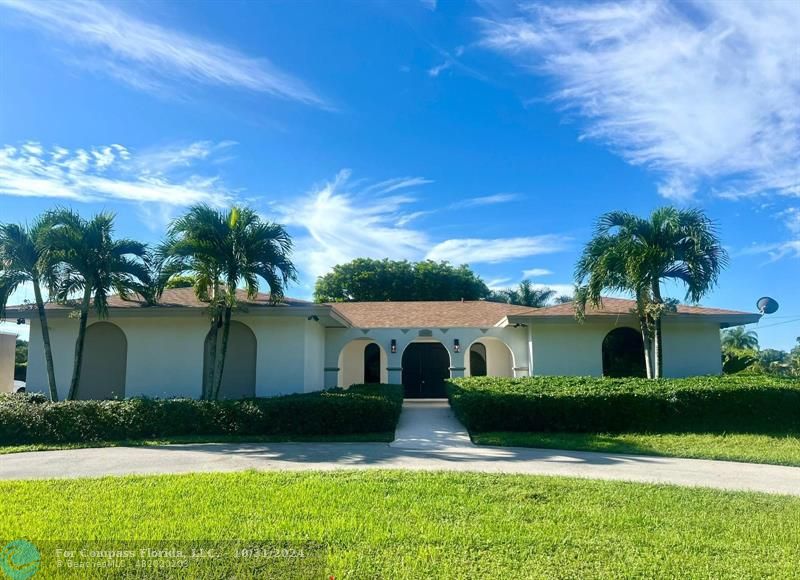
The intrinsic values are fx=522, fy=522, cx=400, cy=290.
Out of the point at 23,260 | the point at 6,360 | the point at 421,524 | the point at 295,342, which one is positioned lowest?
the point at 421,524

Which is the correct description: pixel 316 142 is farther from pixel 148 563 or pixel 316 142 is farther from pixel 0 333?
pixel 0 333

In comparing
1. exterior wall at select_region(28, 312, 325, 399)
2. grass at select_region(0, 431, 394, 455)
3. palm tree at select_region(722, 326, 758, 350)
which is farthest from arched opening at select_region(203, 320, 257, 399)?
palm tree at select_region(722, 326, 758, 350)

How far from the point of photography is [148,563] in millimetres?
4160

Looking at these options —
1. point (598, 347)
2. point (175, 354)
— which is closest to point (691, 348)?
point (598, 347)

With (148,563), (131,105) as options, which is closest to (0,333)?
(131,105)

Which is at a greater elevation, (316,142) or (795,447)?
(316,142)

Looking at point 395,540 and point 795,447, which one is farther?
point 795,447

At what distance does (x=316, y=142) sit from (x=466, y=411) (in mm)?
8110

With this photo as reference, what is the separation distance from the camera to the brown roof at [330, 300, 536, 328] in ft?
69.4

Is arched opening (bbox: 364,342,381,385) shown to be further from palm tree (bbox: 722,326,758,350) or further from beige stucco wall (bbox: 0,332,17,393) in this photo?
palm tree (bbox: 722,326,758,350)

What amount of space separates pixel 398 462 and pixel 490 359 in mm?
15555

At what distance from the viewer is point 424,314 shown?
22.8m

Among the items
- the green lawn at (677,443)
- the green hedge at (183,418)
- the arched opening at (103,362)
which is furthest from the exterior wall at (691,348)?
the arched opening at (103,362)

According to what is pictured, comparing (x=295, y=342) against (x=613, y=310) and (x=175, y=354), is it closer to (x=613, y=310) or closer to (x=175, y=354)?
(x=175, y=354)
